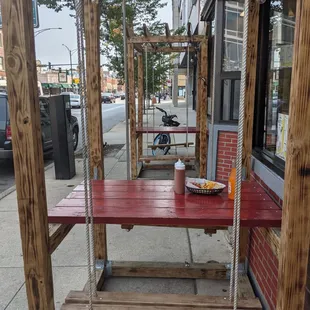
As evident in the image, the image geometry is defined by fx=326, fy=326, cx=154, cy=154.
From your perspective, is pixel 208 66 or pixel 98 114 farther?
pixel 208 66

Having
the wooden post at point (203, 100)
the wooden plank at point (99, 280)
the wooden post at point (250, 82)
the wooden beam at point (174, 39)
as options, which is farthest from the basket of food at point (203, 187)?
the wooden beam at point (174, 39)

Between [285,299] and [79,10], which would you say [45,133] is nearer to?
[79,10]

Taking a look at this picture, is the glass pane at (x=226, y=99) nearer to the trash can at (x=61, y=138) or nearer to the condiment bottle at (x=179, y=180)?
the condiment bottle at (x=179, y=180)

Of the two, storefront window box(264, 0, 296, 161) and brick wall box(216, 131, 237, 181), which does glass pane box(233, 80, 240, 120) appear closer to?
brick wall box(216, 131, 237, 181)

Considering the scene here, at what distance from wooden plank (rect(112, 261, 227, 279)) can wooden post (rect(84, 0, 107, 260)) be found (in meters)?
0.86

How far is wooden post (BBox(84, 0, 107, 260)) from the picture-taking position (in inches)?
91.0

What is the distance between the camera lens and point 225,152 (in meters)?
4.13

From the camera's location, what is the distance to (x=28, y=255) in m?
1.50

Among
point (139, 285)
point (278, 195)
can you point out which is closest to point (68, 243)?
point (139, 285)

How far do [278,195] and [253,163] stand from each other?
2.19 ft

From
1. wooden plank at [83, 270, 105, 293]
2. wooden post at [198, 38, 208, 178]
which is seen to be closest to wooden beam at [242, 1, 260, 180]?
wooden plank at [83, 270, 105, 293]

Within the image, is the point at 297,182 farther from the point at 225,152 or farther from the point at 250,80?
the point at 225,152

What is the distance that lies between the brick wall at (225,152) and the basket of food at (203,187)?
186cm

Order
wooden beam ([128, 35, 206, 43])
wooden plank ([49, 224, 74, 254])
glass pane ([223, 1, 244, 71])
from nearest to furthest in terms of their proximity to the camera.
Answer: wooden plank ([49, 224, 74, 254]) → glass pane ([223, 1, 244, 71]) → wooden beam ([128, 35, 206, 43])
